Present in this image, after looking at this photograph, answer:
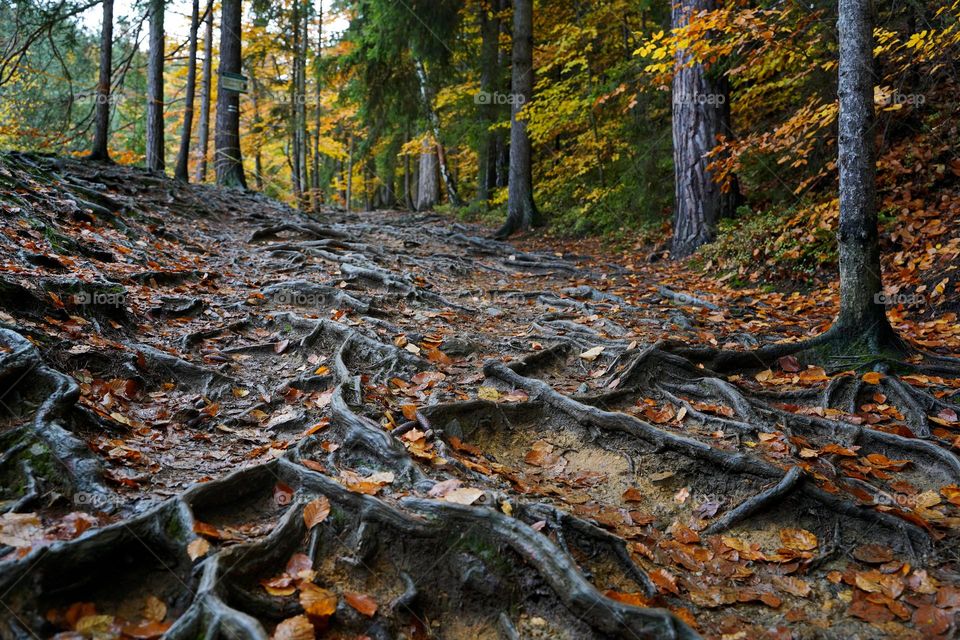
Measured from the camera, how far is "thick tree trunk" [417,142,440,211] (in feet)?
78.1

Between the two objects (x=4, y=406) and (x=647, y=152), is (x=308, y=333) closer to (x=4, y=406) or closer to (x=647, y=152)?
(x=4, y=406)

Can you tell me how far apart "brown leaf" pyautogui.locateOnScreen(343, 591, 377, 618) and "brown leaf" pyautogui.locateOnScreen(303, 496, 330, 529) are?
413 mm

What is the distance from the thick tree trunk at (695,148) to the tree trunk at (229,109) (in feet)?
31.1

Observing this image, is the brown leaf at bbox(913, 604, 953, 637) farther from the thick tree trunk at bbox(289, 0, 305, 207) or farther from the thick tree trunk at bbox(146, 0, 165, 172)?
the thick tree trunk at bbox(289, 0, 305, 207)

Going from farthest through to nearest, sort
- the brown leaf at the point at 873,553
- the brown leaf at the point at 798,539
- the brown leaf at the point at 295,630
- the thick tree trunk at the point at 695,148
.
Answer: the thick tree trunk at the point at 695,148, the brown leaf at the point at 798,539, the brown leaf at the point at 873,553, the brown leaf at the point at 295,630

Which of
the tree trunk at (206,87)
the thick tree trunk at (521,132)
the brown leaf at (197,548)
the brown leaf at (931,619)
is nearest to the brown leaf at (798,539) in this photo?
the brown leaf at (931,619)

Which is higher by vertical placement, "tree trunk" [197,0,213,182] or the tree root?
"tree trunk" [197,0,213,182]

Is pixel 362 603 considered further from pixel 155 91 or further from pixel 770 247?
pixel 155 91

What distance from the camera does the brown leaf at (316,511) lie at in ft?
8.98

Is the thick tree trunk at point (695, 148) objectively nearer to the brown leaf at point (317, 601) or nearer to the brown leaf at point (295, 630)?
the brown leaf at point (317, 601)

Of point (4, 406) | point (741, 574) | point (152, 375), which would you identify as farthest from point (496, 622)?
point (152, 375)

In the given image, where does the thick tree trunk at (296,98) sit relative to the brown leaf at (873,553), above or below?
above

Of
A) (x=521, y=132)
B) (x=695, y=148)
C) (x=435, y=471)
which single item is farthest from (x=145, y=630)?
(x=521, y=132)

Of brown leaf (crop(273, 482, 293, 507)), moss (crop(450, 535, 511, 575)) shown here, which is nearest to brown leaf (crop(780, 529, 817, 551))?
moss (crop(450, 535, 511, 575))
